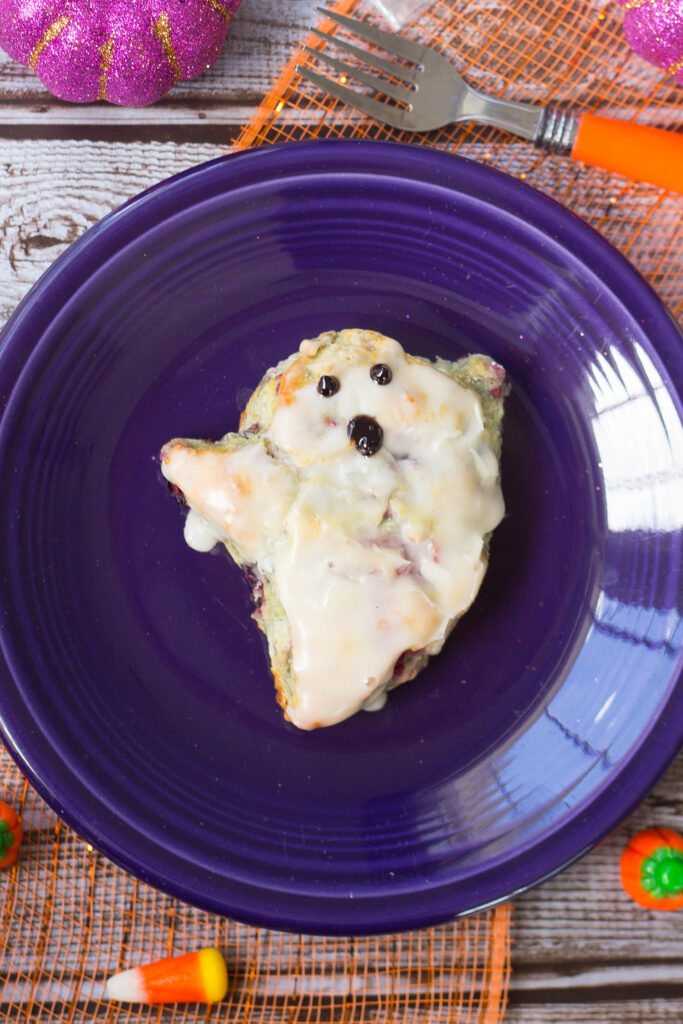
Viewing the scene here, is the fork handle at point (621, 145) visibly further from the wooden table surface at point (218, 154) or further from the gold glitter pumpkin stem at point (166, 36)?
the gold glitter pumpkin stem at point (166, 36)

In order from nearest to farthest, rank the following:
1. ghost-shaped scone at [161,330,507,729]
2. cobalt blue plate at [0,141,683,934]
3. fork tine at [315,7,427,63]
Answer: ghost-shaped scone at [161,330,507,729]
cobalt blue plate at [0,141,683,934]
fork tine at [315,7,427,63]

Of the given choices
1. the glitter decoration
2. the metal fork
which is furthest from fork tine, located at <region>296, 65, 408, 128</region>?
the glitter decoration

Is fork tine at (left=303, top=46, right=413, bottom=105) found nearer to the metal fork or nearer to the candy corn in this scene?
the metal fork

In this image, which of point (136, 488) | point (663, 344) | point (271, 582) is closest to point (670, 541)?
point (663, 344)

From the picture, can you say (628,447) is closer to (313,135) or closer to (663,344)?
(663,344)

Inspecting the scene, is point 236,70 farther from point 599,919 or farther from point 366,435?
point 599,919

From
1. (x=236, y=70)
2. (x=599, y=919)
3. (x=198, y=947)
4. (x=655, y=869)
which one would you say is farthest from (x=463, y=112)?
(x=198, y=947)
